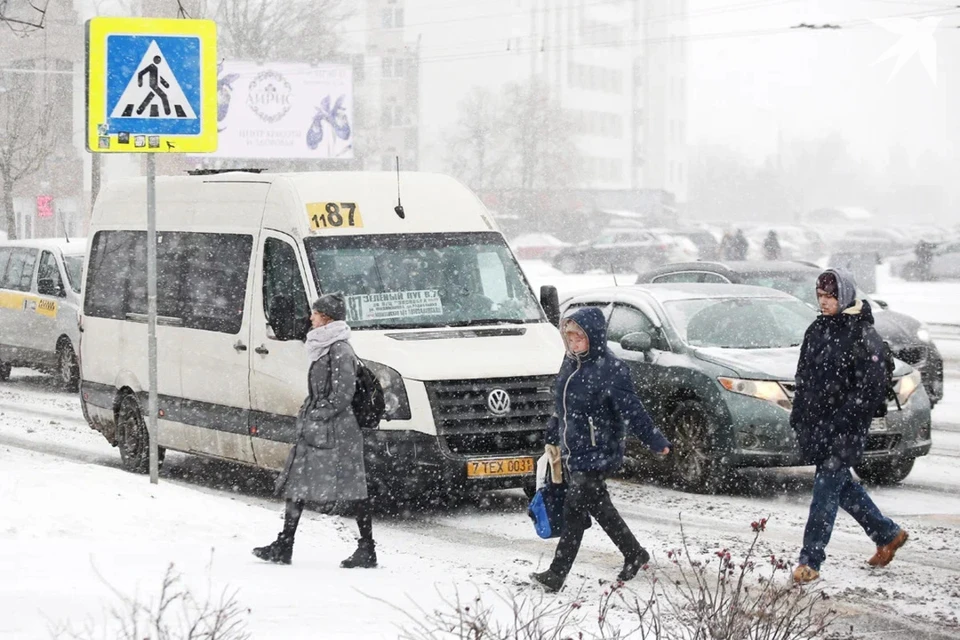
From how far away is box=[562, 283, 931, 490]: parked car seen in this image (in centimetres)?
1123

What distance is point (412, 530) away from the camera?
33.4 feet

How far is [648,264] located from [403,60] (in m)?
50.6

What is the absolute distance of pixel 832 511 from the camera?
8.38 m

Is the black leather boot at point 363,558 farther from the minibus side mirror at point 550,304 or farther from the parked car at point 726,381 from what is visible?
the parked car at point 726,381

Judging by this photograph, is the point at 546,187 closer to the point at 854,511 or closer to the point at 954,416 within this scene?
the point at 954,416

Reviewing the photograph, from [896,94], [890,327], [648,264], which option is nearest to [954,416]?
[890,327]

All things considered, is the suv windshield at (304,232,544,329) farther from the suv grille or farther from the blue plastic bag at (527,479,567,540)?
the blue plastic bag at (527,479,567,540)

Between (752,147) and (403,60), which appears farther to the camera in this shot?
(752,147)

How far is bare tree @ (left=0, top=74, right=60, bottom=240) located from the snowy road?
32.1 m

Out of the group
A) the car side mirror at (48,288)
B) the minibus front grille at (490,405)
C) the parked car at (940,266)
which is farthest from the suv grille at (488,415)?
the parked car at (940,266)

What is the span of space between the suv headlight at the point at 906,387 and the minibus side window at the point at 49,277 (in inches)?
453

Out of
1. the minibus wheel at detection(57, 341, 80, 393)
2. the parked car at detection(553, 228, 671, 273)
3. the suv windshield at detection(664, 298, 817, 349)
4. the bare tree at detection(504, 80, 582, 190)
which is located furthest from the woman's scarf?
the bare tree at detection(504, 80, 582, 190)

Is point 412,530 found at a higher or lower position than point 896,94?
lower

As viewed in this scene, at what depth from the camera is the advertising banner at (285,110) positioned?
55812 millimetres
